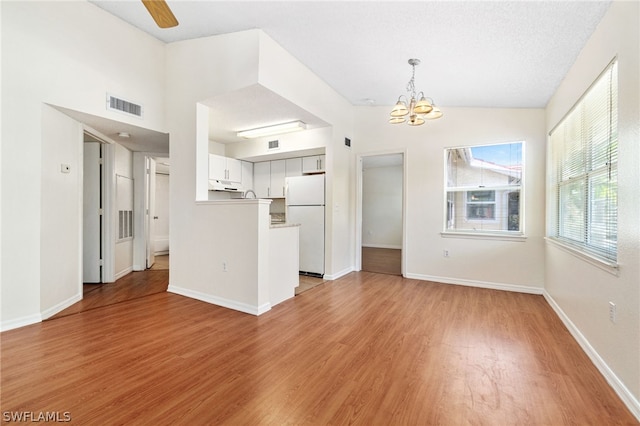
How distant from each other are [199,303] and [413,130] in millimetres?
4253

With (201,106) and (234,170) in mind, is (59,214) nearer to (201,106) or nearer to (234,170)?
(201,106)

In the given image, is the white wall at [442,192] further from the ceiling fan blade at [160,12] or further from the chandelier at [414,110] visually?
the ceiling fan blade at [160,12]

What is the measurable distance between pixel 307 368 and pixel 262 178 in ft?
14.7

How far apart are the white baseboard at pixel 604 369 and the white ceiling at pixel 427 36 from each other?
2.62 m

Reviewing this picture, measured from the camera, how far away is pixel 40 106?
2.84 metres

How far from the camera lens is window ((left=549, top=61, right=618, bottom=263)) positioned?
2125 mm

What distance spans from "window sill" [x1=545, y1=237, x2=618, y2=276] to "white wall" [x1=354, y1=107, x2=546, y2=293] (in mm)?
790

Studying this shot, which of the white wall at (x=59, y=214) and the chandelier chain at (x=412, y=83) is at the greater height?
the chandelier chain at (x=412, y=83)

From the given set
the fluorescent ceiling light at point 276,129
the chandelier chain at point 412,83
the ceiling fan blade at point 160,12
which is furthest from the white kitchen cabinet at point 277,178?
the ceiling fan blade at point 160,12

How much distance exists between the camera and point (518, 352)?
238 cm

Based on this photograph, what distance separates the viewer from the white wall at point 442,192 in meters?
4.03

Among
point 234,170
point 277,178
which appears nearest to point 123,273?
point 234,170

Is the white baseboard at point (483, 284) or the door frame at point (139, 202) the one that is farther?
the door frame at point (139, 202)

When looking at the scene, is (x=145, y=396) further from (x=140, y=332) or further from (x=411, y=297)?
(x=411, y=297)
